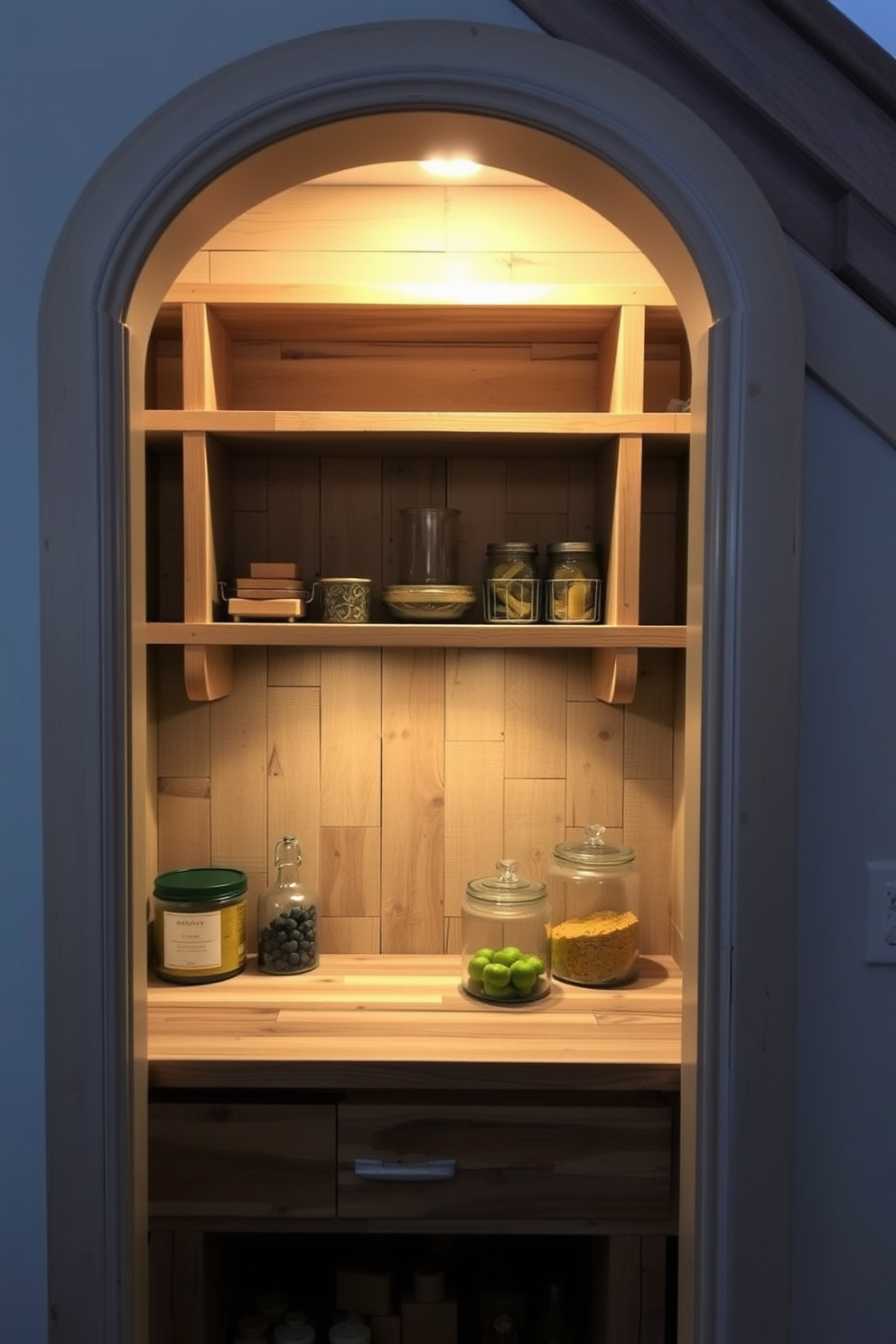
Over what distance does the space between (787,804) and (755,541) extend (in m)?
0.29

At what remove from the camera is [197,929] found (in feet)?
6.55

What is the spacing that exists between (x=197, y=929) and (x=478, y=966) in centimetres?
53

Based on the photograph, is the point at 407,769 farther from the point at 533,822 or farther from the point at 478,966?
the point at 478,966

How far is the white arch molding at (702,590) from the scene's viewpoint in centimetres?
115

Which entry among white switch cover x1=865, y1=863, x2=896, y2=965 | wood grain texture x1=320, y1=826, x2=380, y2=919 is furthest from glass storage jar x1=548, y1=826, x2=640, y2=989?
white switch cover x1=865, y1=863, x2=896, y2=965

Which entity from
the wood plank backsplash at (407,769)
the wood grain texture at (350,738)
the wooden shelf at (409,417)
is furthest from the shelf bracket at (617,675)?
the wood grain texture at (350,738)

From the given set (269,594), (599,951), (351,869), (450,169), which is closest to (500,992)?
(599,951)

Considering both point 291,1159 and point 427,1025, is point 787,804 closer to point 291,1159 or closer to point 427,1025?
point 427,1025

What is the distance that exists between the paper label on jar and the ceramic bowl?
2.18ft

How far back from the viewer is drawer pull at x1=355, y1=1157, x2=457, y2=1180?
1690 millimetres

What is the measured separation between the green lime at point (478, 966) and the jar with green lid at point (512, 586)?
615mm

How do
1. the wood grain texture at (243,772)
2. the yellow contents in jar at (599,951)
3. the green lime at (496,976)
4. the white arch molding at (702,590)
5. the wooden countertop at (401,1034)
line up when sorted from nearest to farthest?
the white arch molding at (702,590)
the wooden countertop at (401,1034)
the green lime at (496,976)
the yellow contents in jar at (599,951)
the wood grain texture at (243,772)

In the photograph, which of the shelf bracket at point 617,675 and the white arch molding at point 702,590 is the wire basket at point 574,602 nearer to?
the shelf bracket at point 617,675

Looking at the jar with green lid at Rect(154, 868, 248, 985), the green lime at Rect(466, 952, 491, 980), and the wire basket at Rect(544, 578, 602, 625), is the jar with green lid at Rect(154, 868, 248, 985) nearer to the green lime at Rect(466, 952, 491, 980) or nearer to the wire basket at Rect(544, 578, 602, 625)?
the green lime at Rect(466, 952, 491, 980)
